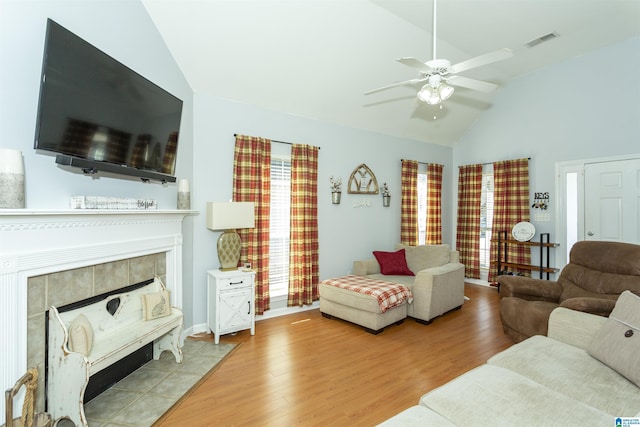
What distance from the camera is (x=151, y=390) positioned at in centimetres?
231

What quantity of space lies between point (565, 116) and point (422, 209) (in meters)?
2.54

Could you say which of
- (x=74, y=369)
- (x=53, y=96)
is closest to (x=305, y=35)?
(x=53, y=96)

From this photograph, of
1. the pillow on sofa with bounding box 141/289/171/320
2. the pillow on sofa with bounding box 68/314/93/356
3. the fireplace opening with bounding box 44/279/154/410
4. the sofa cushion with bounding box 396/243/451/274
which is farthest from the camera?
the sofa cushion with bounding box 396/243/451/274

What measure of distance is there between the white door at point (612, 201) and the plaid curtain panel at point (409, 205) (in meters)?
2.39

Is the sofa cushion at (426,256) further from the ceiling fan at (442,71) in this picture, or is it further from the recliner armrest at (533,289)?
the ceiling fan at (442,71)

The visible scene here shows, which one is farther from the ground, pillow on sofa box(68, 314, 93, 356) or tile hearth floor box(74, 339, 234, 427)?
pillow on sofa box(68, 314, 93, 356)

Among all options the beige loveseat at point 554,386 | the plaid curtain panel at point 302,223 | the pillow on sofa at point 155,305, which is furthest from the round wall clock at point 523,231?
the pillow on sofa at point 155,305

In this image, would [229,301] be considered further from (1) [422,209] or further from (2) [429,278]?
(1) [422,209]

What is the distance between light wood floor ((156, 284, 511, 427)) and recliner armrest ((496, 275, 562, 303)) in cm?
53

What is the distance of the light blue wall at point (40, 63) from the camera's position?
175 centimetres

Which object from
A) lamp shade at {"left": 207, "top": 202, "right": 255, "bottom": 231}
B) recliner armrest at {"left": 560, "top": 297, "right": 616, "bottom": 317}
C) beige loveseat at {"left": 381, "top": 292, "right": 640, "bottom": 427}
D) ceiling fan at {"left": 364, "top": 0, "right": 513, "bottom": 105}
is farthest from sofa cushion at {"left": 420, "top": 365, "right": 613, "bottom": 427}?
lamp shade at {"left": 207, "top": 202, "right": 255, "bottom": 231}

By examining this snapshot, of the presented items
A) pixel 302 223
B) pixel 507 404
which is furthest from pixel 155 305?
pixel 507 404

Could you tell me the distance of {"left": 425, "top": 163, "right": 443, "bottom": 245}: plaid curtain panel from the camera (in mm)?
5770

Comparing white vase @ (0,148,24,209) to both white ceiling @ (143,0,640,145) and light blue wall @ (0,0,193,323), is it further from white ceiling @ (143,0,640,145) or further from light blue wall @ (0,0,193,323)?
white ceiling @ (143,0,640,145)
